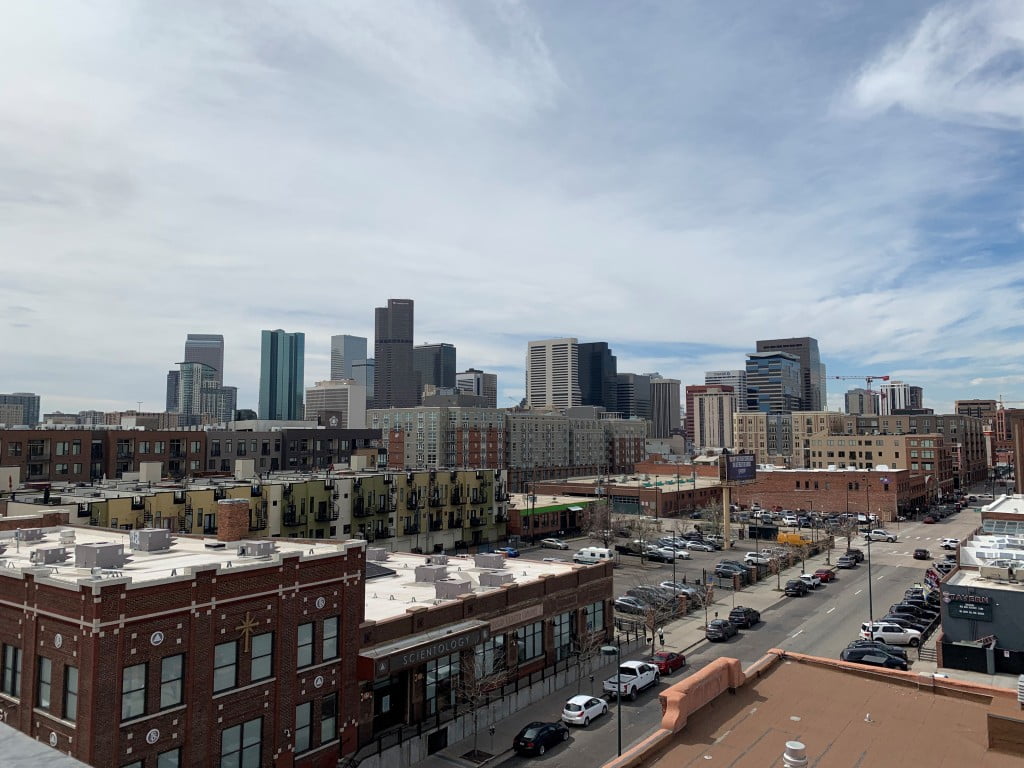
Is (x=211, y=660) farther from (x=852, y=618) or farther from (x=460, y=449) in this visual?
(x=460, y=449)

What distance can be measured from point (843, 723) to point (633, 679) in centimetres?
2053

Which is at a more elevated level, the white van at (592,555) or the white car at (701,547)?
the white van at (592,555)

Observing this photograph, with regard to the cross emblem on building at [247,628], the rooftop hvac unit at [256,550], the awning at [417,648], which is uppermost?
the rooftop hvac unit at [256,550]

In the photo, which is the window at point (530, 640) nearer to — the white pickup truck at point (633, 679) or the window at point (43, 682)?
the white pickup truck at point (633, 679)

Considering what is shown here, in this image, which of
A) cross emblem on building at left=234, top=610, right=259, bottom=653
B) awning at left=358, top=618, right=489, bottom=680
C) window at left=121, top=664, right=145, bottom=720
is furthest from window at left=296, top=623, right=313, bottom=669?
window at left=121, top=664, right=145, bottom=720

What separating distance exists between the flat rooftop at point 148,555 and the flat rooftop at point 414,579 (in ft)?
13.7

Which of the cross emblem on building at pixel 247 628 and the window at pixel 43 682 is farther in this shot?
the cross emblem on building at pixel 247 628

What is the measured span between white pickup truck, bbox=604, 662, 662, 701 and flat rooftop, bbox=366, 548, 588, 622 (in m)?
6.47

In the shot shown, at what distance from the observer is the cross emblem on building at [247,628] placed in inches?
991

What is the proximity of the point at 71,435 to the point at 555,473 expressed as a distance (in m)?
110

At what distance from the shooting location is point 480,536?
291ft

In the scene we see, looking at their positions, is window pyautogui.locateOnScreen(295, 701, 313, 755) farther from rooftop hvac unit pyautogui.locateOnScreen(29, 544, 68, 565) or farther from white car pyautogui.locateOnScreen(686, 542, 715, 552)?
white car pyautogui.locateOnScreen(686, 542, 715, 552)

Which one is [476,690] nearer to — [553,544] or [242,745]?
[242,745]

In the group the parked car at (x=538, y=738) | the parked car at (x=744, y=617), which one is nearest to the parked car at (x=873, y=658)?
the parked car at (x=744, y=617)
